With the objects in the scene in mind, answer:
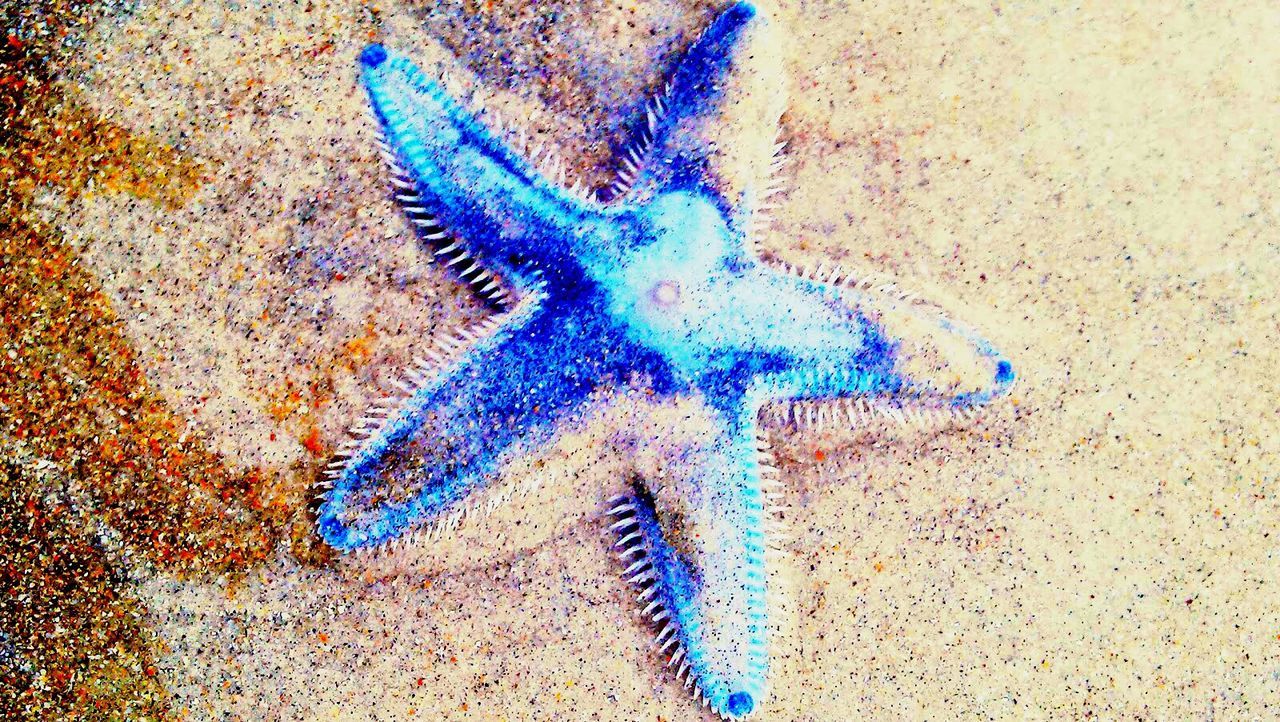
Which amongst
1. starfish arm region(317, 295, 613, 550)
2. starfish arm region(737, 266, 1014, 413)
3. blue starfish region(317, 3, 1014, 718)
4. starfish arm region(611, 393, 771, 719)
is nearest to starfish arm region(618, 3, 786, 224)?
blue starfish region(317, 3, 1014, 718)

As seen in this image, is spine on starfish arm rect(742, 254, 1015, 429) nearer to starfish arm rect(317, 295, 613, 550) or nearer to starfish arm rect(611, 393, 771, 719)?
starfish arm rect(611, 393, 771, 719)

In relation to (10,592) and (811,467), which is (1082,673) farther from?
(10,592)

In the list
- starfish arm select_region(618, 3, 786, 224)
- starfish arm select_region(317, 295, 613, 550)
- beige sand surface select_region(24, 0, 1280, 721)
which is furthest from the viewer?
beige sand surface select_region(24, 0, 1280, 721)

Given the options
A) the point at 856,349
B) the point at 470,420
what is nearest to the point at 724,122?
the point at 856,349

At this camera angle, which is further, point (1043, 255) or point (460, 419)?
point (1043, 255)

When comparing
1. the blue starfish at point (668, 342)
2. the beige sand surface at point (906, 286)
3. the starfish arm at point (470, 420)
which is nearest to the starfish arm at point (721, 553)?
the blue starfish at point (668, 342)

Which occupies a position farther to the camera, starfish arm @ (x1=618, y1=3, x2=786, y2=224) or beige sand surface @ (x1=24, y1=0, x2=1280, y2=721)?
beige sand surface @ (x1=24, y1=0, x2=1280, y2=721)

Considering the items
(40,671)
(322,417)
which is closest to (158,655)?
(40,671)
